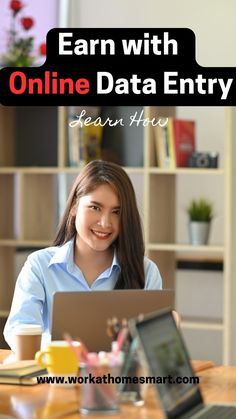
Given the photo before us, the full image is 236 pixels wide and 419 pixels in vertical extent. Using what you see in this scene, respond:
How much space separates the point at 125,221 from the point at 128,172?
73.4 inches

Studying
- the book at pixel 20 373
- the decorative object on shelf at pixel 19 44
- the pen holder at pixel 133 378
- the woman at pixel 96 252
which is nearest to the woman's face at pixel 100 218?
the woman at pixel 96 252

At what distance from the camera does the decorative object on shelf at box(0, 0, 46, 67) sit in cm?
496

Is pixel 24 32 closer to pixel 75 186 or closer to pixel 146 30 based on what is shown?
pixel 146 30

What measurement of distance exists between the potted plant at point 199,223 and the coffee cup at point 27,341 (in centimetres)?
220

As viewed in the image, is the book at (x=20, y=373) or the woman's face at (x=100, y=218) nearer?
the book at (x=20, y=373)

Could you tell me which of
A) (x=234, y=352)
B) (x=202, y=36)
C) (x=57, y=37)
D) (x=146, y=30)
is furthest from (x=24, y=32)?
(x=234, y=352)

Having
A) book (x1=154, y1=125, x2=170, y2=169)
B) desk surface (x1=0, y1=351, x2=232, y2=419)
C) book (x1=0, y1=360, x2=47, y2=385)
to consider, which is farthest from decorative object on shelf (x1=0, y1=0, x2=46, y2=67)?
desk surface (x1=0, y1=351, x2=232, y2=419)

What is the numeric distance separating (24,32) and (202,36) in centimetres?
105

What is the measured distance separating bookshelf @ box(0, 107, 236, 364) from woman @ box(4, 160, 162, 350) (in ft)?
5.14

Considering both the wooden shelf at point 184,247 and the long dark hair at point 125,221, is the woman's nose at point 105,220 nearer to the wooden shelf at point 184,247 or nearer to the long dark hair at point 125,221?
the long dark hair at point 125,221

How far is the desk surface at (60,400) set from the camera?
201cm

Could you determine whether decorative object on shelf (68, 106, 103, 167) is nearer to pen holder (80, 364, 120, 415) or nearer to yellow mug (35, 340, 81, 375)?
yellow mug (35, 340, 81, 375)

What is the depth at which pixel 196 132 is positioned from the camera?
504cm

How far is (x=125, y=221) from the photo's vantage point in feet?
9.88
